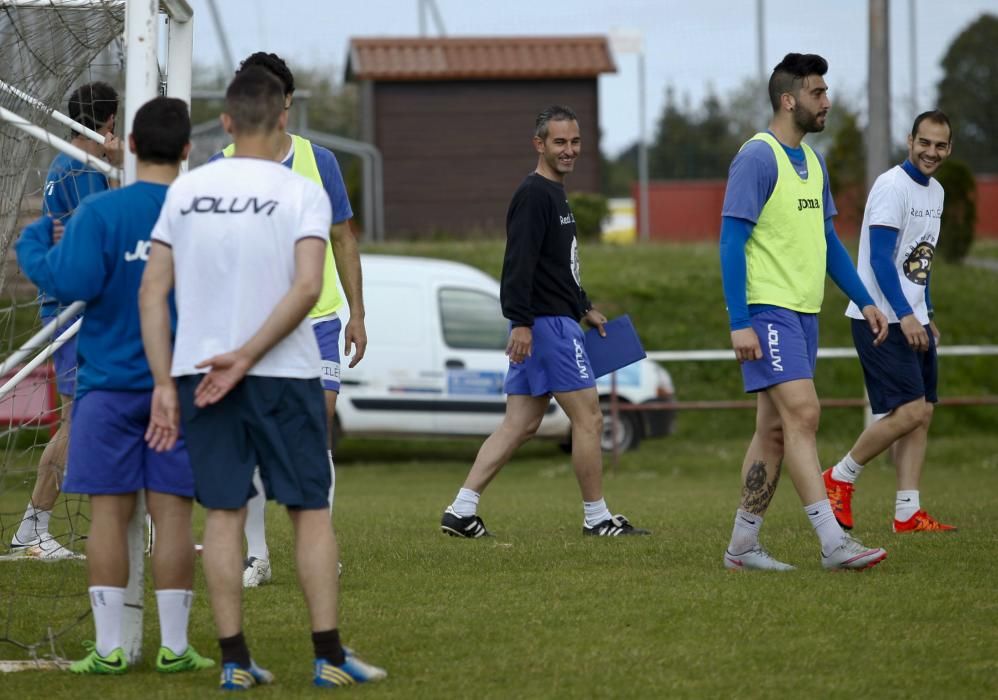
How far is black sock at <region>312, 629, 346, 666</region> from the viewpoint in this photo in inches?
164

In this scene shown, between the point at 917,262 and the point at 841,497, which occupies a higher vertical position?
the point at 917,262

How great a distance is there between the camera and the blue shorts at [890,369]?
7.52m

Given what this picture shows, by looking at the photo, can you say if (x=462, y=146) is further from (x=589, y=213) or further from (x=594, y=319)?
(x=594, y=319)

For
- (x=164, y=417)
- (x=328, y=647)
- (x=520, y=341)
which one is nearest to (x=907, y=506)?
(x=520, y=341)

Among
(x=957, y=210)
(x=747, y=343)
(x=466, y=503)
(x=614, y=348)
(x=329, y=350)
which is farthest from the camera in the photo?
(x=957, y=210)

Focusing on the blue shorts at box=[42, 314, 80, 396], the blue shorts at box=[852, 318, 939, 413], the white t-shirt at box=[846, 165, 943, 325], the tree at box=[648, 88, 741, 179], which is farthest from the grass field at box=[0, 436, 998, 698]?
the tree at box=[648, 88, 741, 179]

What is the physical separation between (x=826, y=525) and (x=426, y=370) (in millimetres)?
8922

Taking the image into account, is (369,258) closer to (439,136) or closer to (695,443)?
(695,443)

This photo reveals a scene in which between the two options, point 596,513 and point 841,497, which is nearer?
point 596,513

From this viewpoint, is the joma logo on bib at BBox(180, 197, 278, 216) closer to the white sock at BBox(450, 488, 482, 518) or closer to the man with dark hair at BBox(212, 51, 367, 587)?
the man with dark hair at BBox(212, 51, 367, 587)

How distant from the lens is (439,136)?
1019 inches

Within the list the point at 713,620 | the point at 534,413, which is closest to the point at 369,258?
the point at 534,413

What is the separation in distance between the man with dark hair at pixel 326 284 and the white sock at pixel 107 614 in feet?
4.82

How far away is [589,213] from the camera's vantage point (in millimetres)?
24531
